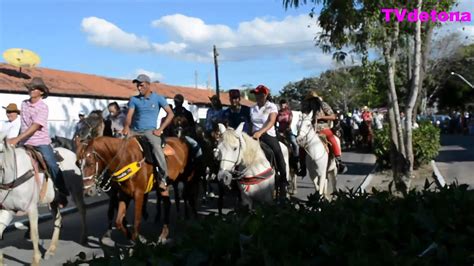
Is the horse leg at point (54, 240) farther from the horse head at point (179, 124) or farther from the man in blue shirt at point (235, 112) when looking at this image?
the horse head at point (179, 124)

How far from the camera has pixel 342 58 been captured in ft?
44.0

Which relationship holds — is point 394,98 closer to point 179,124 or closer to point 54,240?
point 179,124

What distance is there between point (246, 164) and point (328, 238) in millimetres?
4865

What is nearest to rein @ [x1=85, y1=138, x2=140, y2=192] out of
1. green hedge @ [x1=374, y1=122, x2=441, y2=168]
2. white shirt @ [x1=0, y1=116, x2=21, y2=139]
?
white shirt @ [x1=0, y1=116, x2=21, y2=139]

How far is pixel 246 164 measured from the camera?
821 cm

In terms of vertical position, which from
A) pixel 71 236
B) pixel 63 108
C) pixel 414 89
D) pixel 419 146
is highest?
pixel 414 89

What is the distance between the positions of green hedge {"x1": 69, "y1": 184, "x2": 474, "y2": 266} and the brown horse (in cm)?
436

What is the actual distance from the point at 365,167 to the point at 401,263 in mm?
20104

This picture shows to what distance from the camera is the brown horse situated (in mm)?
8094

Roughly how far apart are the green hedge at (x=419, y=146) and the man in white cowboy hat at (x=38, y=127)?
1261 cm

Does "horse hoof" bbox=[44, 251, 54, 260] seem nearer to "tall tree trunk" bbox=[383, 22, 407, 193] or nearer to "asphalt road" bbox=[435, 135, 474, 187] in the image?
"tall tree trunk" bbox=[383, 22, 407, 193]

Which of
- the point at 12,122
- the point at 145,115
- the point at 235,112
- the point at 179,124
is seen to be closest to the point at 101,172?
the point at 145,115

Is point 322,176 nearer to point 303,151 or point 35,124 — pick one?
point 303,151

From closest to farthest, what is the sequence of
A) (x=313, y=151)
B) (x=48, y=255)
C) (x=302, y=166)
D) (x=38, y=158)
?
(x=38, y=158), (x=48, y=255), (x=313, y=151), (x=302, y=166)
